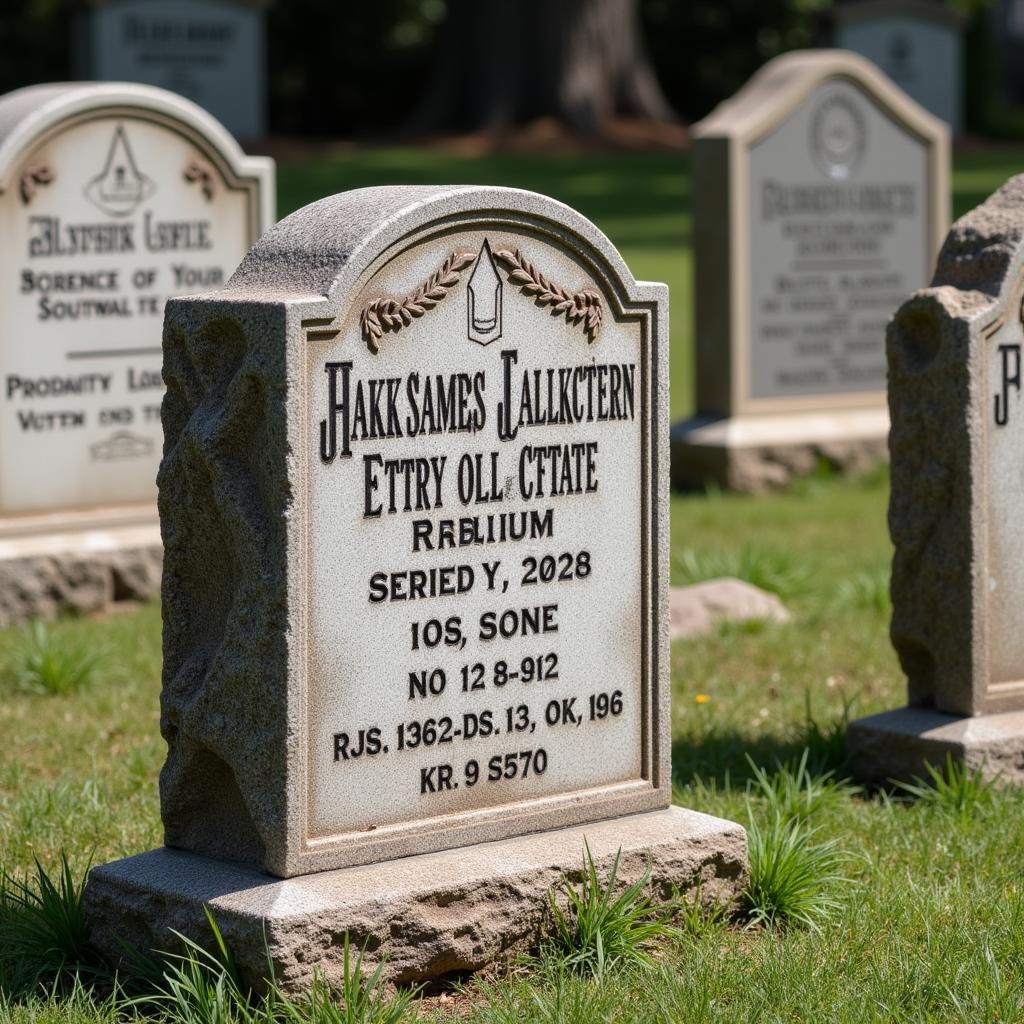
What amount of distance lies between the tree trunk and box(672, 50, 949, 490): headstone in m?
15.8

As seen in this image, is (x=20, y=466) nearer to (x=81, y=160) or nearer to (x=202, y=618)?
(x=81, y=160)

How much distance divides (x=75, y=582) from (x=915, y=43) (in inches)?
541

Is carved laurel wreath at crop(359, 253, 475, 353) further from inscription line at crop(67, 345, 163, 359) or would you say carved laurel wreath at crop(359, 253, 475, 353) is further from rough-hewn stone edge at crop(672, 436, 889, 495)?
rough-hewn stone edge at crop(672, 436, 889, 495)

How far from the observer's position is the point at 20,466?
7.25m

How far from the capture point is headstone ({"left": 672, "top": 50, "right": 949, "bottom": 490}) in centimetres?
994

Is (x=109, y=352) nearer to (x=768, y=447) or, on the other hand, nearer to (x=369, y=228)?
(x=768, y=447)

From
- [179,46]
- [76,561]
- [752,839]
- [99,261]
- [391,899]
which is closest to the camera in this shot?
[391,899]

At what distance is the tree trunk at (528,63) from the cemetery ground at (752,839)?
757 inches

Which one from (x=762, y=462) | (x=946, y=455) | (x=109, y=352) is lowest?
(x=762, y=462)

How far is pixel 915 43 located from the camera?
18781 mm

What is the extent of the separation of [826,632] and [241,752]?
3.48 m

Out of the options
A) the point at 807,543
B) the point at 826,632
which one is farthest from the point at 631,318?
the point at 807,543

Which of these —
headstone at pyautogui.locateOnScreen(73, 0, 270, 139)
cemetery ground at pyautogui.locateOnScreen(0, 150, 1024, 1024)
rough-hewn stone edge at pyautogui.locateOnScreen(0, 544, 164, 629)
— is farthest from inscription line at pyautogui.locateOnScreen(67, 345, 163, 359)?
headstone at pyautogui.locateOnScreen(73, 0, 270, 139)

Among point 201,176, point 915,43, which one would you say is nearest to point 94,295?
point 201,176
